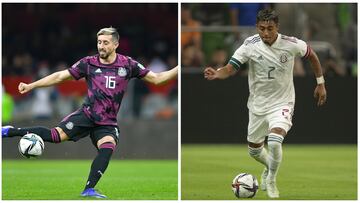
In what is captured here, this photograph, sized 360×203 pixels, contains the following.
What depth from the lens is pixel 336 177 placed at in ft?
45.5

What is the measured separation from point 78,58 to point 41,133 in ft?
45.4

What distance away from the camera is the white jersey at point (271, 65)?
429 inches

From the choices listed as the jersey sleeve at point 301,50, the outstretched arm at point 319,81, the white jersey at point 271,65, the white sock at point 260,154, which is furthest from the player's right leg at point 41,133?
the outstretched arm at point 319,81

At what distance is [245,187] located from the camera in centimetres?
1067

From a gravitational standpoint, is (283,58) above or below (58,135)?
above

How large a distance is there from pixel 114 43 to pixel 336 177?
15.8ft

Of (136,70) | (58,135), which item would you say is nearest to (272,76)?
(136,70)

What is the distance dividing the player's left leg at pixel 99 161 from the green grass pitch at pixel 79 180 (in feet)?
0.73

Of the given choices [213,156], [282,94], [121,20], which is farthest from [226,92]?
[282,94]

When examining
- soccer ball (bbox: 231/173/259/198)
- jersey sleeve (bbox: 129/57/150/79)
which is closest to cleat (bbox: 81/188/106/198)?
jersey sleeve (bbox: 129/57/150/79)

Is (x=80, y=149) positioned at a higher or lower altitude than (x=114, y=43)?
lower

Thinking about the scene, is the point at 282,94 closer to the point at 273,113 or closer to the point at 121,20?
the point at 273,113

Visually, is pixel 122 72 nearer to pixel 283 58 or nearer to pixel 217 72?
pixel 217 72

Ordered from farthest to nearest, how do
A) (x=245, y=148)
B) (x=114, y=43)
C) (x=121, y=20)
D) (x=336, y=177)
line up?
(x=121, y=20), (x=245, y=148), (x=336, y=177), (x=114, y=43)
